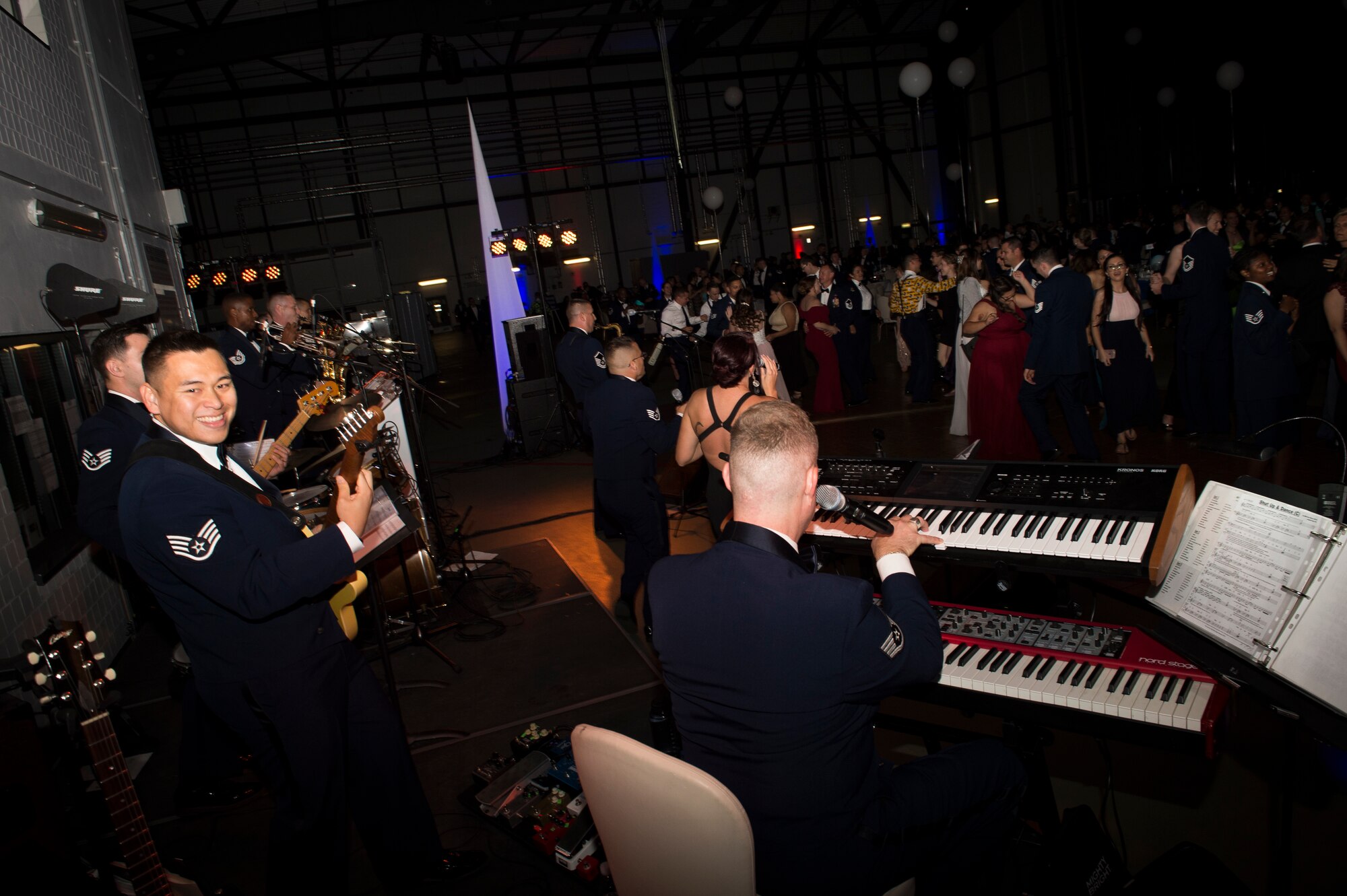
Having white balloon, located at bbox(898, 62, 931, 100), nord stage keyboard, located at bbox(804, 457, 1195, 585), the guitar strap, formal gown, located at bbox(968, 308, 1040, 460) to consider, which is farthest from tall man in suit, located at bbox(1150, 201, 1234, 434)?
white balloon, located at bbox(898, 62, 931, 100)

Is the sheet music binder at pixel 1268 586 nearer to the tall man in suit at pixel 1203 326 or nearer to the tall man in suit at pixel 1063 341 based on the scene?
the tall man in suit at pixel 1063 341

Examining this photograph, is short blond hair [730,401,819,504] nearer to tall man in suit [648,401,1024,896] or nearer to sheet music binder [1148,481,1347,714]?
tall man in suit [648,401,1024,896]

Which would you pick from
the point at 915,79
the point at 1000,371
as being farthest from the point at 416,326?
the point at 1000,371

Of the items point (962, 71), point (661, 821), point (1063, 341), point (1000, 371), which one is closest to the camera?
point (661, 821)

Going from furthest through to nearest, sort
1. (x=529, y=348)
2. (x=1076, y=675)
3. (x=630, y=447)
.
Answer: (x=529, y=348) → (x=630, y=447) → (x=1076, y=675)

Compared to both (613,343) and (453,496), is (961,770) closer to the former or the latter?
(613,343)

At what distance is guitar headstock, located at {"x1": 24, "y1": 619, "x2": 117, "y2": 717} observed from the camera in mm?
2293

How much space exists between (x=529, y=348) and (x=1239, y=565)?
801cm

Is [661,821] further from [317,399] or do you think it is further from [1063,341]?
[1063,341]

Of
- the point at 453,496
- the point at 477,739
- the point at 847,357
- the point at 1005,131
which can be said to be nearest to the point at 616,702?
the point at 477,739

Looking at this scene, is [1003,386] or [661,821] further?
[1003,386]

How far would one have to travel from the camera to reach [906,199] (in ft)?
82.9

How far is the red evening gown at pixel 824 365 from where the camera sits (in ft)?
30.7

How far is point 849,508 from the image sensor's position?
2.15m
